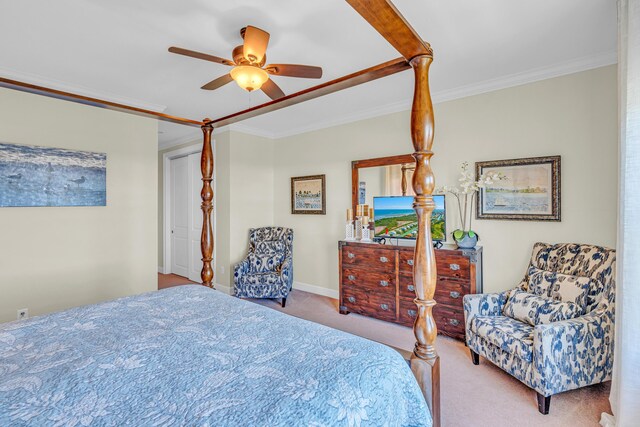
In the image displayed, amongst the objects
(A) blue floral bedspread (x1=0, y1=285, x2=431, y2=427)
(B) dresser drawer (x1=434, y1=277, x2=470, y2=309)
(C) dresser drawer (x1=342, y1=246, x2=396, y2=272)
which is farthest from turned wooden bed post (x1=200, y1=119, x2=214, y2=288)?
(B) dresser drawer (x1=434, y1=277, x2=470, y2=309)

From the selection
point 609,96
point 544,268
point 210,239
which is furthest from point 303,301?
point 609,96

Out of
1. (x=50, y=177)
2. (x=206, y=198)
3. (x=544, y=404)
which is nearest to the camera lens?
(x=544, y=404)

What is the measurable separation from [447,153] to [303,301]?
267 cm

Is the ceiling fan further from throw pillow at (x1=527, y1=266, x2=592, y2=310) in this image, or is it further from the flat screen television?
throw pillow at (x1=527, y1=266, x2=592, y2=310)

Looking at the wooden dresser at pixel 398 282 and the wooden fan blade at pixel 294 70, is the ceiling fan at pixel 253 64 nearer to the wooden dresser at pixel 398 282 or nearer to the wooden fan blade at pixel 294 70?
the wooden fan blade at pixel 294 70

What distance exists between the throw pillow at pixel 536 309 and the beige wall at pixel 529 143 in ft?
2.00

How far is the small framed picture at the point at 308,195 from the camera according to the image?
4.64 meters

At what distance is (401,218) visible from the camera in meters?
3.73

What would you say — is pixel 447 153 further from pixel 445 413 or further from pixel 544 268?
pixel 445 413

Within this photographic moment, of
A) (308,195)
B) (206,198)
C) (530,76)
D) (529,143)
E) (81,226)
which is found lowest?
(81,226)

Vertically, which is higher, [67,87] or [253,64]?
[67,87]

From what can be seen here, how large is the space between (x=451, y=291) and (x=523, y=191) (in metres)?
1.18

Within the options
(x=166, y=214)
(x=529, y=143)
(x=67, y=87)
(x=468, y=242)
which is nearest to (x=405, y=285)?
(x=468, y=242)

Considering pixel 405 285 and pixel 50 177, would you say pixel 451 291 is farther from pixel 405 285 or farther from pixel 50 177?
pixel 50 177
